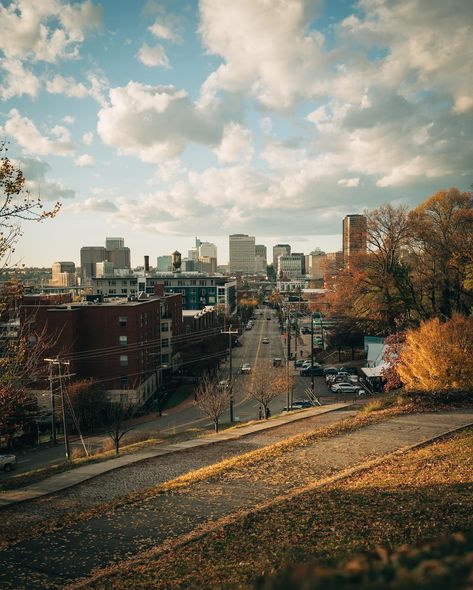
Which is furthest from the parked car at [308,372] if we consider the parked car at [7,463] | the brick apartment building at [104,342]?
the parked car at [7,463]

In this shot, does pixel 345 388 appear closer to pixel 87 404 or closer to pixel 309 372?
pixel 309 372

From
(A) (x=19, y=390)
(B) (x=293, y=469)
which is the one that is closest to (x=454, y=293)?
(B) (x=293, y=469)

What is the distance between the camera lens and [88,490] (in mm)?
13898

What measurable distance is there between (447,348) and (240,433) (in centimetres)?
1277

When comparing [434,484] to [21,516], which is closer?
[434,484]

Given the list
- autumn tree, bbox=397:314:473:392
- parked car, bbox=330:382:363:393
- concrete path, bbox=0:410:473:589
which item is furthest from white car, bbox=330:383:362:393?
concrete path, bbox=0:410:473:589

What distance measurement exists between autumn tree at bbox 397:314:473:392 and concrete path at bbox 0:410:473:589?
8267mm

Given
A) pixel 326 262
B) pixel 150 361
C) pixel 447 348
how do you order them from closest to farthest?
pixel 447 348 < pixel 150 361 < pixel 326 262

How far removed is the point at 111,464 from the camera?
1666 cm

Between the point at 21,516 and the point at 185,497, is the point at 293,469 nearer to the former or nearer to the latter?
the point at 185,497

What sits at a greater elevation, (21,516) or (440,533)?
(440,533)

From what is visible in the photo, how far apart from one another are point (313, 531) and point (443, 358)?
19288 mm

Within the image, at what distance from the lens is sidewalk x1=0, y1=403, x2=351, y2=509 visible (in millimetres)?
13641

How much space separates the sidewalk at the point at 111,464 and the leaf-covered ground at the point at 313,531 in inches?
267
